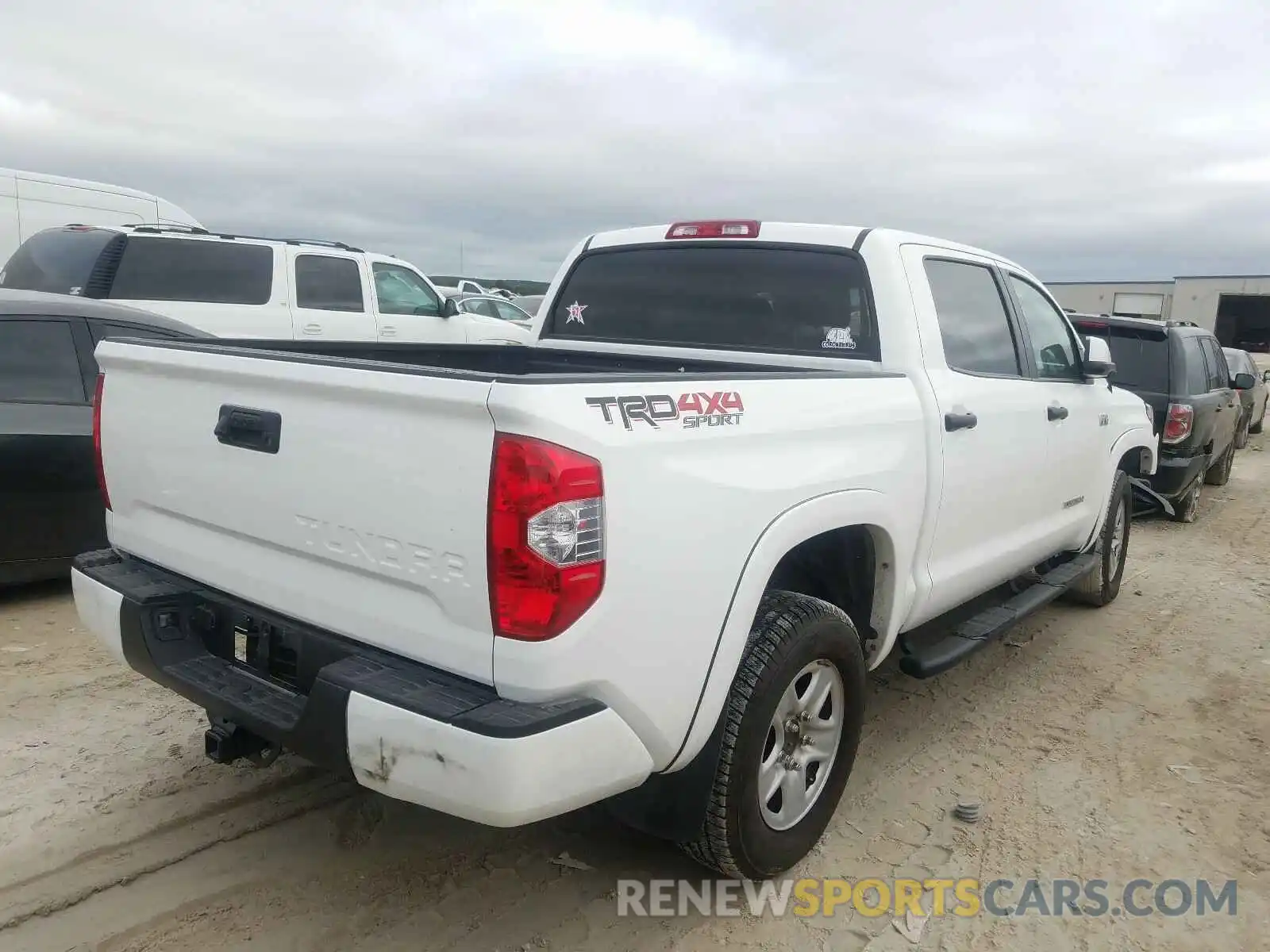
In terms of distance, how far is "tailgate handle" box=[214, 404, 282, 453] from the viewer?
2453 millimetres

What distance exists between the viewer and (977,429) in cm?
367

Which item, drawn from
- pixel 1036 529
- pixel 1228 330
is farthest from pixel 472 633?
pixel 1228 330

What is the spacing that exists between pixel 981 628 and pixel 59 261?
27.6 ft

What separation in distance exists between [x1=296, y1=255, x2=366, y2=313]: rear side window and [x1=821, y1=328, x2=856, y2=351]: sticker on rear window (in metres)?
7.29

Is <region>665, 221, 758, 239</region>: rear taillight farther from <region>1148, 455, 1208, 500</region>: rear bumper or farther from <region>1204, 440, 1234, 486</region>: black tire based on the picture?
<region>1204, 440, 1234, 486</region>: black tire

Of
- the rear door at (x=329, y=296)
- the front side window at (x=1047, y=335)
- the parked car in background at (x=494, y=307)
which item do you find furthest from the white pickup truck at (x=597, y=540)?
the parked car in background at (x=494, y=307)

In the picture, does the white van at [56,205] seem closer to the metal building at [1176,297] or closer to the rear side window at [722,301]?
the rear side window at [722,301]

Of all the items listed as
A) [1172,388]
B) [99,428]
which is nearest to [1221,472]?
[1172,388]

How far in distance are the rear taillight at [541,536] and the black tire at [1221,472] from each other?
11.2 metres

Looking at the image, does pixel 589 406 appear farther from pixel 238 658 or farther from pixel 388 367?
pixel 238 658

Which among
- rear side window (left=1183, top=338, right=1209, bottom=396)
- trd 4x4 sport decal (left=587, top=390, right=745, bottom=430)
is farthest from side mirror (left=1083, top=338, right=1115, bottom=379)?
rear side window (left=1183, top=338, right=1209, bottom=396)

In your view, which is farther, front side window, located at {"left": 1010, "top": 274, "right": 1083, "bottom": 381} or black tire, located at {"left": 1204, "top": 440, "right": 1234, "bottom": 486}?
black tire, located at {"left": 1204, "top": 440, "right": 1234, "bottom": 486}

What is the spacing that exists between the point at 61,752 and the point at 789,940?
2.63 m

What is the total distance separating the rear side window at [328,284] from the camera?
381 inches
